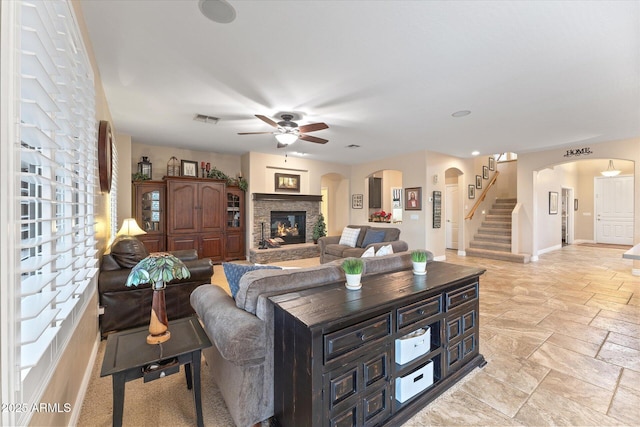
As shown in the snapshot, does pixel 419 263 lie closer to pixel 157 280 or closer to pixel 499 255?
pixel 157 280

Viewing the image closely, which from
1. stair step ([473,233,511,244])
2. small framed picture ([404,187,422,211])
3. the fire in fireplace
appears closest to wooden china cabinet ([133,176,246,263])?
the fire in fireplace

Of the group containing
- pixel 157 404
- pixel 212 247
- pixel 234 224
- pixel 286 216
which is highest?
pixel 286 216

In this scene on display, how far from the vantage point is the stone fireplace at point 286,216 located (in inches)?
266

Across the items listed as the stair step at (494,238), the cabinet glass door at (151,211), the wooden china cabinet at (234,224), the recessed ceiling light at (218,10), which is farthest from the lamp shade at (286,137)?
the stair step at (494,238)

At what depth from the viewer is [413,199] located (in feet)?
21.9

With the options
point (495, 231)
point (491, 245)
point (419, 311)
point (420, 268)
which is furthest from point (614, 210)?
point (419, 311)

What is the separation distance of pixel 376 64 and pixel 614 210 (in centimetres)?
1075

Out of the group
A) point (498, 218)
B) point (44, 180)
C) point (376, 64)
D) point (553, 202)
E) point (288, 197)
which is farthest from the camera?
point (498, 218)

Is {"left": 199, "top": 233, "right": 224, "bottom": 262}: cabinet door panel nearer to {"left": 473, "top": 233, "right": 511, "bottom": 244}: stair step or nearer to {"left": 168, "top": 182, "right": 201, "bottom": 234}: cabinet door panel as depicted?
{"left": 168, "top": 182, "right": 201, "bottom": 234}: cabinet door panel

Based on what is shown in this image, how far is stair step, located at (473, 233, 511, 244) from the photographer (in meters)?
7.29

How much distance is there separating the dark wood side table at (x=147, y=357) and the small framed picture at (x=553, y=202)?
9.36 m

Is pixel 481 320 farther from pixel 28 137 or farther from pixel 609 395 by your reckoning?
pixel 28 137

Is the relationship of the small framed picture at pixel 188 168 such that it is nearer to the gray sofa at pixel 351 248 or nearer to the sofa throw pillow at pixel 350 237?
the gray sofa at pixel 351 248

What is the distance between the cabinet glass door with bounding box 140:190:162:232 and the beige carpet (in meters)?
4.08
